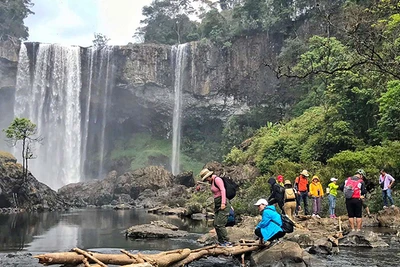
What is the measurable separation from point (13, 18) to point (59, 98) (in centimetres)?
1234

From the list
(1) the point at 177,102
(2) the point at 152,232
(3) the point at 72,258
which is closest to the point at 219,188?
(3) the point at 72,258

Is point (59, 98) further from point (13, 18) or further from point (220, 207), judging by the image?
point (220, 207)

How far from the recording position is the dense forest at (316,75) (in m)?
12.0

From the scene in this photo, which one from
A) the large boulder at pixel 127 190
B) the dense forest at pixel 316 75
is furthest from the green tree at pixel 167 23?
the large boulder at pixel 127 190

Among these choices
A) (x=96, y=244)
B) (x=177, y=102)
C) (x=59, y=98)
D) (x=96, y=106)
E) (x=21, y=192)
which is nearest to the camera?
(x=96, y=244)

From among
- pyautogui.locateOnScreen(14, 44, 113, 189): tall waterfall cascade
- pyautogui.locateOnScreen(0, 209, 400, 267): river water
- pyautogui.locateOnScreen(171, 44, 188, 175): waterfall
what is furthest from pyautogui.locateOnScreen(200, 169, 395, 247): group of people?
pyautogui.locateOnScreen(14, 44, 113, 189): tall waterfall cascade

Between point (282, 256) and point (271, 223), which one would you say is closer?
point (282, 256)

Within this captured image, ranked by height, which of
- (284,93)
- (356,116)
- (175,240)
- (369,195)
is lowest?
(175,240)

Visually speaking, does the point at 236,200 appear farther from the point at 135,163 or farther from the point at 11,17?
the point at 11,17

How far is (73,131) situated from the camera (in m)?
49.1

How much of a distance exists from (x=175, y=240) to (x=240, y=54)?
37555 mm

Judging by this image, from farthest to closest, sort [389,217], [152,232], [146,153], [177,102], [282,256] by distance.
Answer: [146,153] < [177,102] < [389,217] < [152,232] < [282,256]

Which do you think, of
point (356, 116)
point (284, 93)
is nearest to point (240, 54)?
point (284, 93)

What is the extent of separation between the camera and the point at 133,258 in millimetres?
6613
